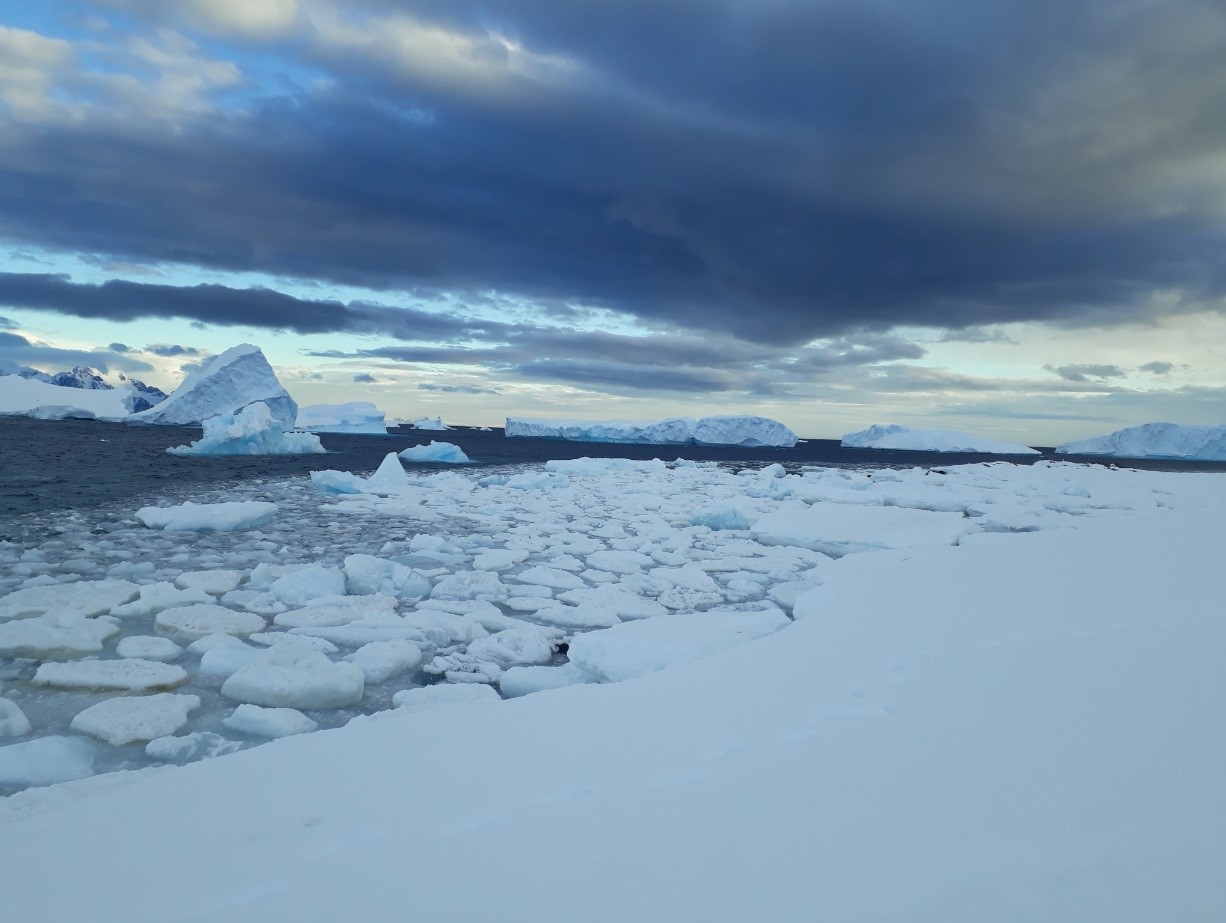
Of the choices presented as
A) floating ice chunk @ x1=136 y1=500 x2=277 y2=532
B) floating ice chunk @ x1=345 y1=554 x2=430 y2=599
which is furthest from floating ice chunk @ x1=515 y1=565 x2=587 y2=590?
floating ice chunk @ x1=136 y1=500 x2=277 y2=532

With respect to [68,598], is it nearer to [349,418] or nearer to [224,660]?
[224,660]

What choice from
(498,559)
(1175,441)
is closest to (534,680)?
(498,559)

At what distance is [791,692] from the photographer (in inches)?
104

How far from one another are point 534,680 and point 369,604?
1901 mm

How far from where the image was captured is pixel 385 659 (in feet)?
11.4

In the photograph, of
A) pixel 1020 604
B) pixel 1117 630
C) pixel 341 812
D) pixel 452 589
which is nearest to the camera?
pixel 341 812

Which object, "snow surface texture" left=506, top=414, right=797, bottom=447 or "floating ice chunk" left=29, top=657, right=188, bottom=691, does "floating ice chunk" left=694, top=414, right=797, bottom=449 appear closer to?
"snow surface texture" left=506, top=414, right=797, bottom=447

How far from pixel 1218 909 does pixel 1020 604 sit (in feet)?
9.48

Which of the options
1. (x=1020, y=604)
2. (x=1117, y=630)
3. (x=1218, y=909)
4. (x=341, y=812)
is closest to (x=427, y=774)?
(x=341, y=812)

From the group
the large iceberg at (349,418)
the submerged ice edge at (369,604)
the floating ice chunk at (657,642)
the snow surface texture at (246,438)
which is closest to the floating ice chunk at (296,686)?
the submerged ice edge at (369,604)

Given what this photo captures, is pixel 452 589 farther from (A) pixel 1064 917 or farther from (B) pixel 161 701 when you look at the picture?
(A) pixel 1064 917

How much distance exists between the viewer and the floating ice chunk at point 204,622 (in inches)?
153

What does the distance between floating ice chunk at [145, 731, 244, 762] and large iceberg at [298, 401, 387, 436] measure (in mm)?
57842

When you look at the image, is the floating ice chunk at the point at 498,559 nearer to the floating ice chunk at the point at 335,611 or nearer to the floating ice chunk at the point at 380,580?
the floating ice chunk at the point at 380,580
